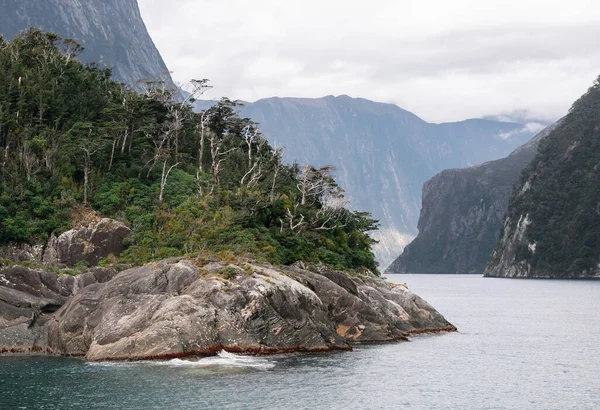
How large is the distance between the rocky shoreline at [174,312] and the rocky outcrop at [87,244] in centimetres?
529

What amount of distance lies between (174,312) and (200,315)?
1945 millimetres

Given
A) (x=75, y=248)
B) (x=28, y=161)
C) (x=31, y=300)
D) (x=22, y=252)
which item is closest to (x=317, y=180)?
(x=75, y=248)

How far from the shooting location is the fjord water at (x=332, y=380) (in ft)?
132

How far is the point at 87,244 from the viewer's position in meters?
70.2

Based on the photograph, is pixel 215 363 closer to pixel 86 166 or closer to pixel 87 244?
pixel 87 244

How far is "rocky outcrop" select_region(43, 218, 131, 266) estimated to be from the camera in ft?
229

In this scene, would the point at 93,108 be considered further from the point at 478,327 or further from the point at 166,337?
the point at 478,327

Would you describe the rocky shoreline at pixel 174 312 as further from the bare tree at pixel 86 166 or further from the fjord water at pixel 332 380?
the bare tree at pixel 86 166

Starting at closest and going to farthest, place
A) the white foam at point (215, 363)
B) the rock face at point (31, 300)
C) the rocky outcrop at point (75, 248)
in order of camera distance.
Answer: the white foam at point (215, 363) < the rock face at point (31, 300) < the rocky outcrop at point (75, 248)

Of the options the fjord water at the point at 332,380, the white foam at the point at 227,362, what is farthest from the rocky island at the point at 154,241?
the fjord water at the point at 332,380

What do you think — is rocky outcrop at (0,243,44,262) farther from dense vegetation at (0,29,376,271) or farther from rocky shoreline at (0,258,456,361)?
rocky shoreline at (0,258,456,361)

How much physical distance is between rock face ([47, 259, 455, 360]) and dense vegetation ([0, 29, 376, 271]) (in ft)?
28.6

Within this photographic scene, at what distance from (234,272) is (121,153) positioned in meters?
32.0

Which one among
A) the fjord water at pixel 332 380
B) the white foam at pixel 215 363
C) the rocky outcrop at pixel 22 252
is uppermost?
the rocky outcrop at pixel 22 252
